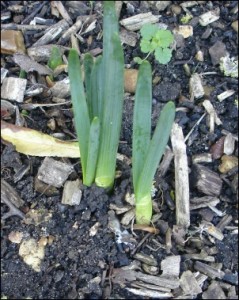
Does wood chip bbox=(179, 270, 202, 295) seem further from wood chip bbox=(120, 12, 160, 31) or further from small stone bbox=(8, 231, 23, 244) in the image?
wood chip bbox=(120, 12, 160, 31)

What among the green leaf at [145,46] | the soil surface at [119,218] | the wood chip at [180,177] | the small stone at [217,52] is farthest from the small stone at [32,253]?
the small stone at [217,52]

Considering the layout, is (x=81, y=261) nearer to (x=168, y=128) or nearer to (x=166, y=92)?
(x=168, y=128)

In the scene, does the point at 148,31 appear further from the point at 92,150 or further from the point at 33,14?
the point at 92,150

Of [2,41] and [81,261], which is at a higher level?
[2,41]

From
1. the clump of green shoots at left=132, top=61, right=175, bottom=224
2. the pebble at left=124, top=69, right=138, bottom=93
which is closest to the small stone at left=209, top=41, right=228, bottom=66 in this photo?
the pebble at left=124, top=69, right=138, bottom=93

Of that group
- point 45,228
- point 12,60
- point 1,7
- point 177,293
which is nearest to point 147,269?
point 177,293

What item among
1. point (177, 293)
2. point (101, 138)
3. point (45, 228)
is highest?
point (101, 138)

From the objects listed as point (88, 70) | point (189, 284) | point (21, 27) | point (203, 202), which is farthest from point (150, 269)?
point (21, 27)
